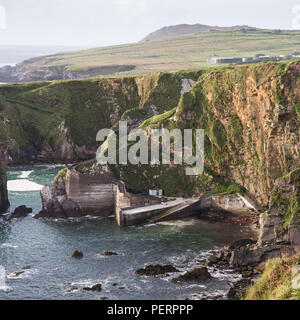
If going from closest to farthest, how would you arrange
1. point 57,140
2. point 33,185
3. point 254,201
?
1. point 254,201
2. point 33,185
3. point 57,140

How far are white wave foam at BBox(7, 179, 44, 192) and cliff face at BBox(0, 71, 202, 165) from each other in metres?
20.0

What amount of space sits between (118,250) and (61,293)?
14534 millimetres

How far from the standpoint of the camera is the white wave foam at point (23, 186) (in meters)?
108

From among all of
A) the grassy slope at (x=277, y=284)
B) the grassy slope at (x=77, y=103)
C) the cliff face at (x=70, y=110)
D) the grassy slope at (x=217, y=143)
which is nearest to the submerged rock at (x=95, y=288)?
the grassy slope at (x=277, y=284)

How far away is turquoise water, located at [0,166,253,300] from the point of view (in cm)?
5731

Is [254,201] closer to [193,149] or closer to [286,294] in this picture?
[193,149]

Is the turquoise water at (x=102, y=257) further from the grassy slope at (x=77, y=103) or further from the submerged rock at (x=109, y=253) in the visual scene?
the grassy slope at (x=77, y=103)

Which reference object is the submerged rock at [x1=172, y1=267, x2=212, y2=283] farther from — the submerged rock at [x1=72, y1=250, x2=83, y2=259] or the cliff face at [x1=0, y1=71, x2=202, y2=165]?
the cliff face at [x1=0, y1=71, x2=202, y2=165]

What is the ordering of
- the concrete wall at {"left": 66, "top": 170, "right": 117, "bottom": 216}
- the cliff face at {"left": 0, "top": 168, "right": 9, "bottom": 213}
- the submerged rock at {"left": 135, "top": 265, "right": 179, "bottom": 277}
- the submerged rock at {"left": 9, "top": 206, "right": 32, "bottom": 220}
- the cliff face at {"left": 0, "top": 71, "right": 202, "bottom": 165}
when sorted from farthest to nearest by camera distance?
the cliff face at {"left": 0, "top": 71, "right": 202, "bottom": 165}
the cliff face at {"left": 0, "top": 168, "right": 9, "bottom": 213}
the concrete wall at {"left": 66, "top": 170, "right": 117, "bottom": 216}
the submerged rock at {"left": 9, "top": 206, "right": 32, "bottom": 220}
the submerged rock at {"left": 135, "top": 265, "right": 179, "bottom": 277}

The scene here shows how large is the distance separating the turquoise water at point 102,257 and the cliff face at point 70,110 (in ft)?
159

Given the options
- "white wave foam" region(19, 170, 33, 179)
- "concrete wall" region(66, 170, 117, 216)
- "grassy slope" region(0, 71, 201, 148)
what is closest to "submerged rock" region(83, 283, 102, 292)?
"concrete wall" region(66, 170, 117, 216)

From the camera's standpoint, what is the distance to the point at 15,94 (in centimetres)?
15738

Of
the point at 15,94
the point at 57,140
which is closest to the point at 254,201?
the point at 57,140

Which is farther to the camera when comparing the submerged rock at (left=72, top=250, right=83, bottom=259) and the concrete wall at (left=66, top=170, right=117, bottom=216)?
the concrete wall at (left=66, top=170, right=117, bottom=216)
